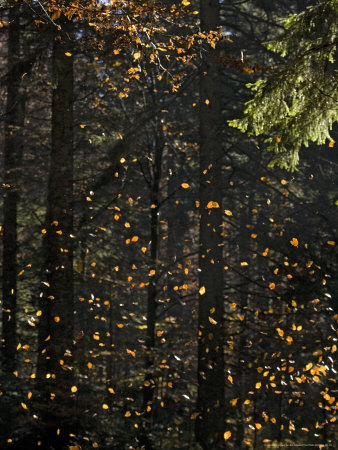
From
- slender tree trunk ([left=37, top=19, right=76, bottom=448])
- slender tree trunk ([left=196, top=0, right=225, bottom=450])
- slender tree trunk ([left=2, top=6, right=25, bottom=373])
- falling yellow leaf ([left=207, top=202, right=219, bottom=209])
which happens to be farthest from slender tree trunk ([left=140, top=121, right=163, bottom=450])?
slender tree trunk ([left=2, top=6, right=25, bottom=373])

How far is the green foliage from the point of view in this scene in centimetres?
598

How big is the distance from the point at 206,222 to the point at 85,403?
434 cm

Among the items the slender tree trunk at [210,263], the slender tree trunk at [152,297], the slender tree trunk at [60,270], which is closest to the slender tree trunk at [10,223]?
the slender tree trunk at [152,297]

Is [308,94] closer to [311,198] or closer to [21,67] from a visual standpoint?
[21,67]

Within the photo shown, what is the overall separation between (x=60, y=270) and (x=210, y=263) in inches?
127

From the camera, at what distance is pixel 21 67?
9.46 meters

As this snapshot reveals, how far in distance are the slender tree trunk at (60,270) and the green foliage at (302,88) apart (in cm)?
414

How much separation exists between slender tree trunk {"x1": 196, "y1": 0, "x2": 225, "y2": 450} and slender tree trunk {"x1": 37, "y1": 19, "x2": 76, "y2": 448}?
9.28 ft

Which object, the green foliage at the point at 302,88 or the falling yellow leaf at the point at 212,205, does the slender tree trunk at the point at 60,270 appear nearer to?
the falling yellow leaf at the point at 212,205

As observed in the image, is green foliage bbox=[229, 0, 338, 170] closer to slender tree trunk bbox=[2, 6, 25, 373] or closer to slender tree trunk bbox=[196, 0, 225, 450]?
slender tree trunk bbox=[196, 0, 225, 450]

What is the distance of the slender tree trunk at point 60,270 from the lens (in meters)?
9.15

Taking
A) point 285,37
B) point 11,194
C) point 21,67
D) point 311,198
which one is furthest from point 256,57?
point 285,37

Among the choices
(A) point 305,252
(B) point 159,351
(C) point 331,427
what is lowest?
(C) point 331,427

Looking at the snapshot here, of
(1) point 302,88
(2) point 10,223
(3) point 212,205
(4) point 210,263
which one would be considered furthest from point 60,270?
(2) point 10,223
